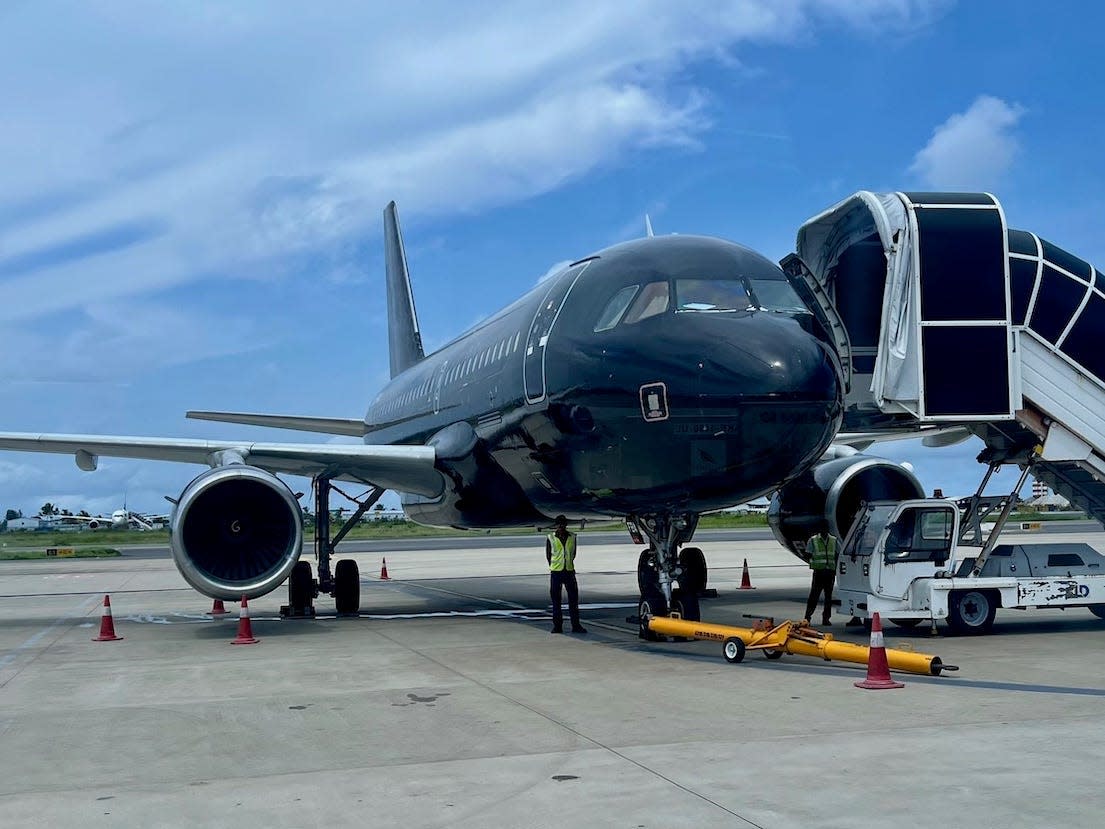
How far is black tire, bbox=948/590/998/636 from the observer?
1200 cm

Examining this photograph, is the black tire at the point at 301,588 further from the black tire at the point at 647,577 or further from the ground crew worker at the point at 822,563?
the ground crew worker at the point at 822,563

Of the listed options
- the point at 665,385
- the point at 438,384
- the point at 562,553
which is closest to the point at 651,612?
the point at 562,553

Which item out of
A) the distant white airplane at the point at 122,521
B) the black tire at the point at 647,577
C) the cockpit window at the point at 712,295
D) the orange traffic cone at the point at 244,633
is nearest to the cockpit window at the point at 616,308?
the cockpit window at the point at 712,295

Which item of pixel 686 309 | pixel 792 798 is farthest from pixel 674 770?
pixel 686 309

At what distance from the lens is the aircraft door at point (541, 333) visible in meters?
12.0

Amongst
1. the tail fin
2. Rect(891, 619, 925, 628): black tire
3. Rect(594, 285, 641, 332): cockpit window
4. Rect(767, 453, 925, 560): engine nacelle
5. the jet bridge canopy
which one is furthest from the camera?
the tail fin

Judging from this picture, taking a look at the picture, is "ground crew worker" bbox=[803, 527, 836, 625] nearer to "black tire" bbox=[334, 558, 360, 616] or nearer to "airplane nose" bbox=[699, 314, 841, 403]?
"airplane nose" bbox=[699, 314, 841, 403]

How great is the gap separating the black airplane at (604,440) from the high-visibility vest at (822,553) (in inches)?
64.1

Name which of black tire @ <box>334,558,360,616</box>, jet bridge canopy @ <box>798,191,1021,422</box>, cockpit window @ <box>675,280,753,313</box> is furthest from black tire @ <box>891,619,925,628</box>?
black tire @ <box>334,558,360,616</box>

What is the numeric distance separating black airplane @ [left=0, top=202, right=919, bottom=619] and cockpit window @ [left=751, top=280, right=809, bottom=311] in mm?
21

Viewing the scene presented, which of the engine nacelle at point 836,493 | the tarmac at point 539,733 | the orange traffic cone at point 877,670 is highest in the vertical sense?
the engine nacelle at point 836,493

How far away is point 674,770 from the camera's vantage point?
5.89 meters

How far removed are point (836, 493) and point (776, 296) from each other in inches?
204

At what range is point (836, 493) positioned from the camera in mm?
15148
